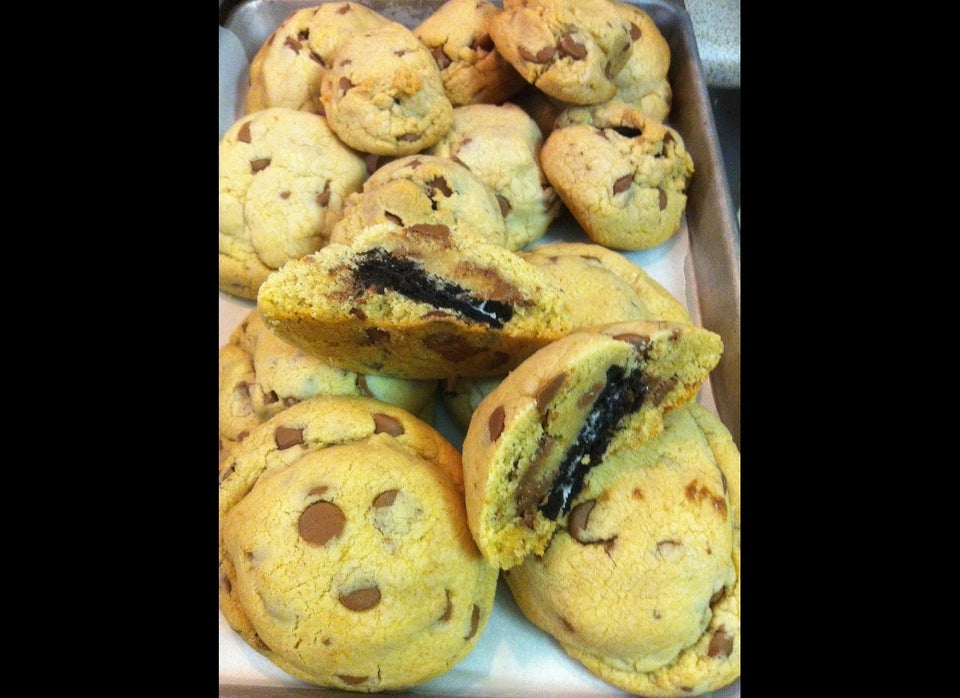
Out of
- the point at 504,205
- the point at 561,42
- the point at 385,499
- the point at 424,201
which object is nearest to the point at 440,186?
the point at 424,201

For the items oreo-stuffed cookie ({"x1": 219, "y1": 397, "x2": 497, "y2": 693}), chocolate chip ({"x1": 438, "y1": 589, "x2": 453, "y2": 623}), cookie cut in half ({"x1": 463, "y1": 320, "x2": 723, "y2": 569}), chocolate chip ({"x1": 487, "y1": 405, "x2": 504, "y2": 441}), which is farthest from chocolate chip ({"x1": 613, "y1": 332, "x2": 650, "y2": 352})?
chocolate chip ({"x1": 438, "y1": 589, "x2": 453, "y2": 623})

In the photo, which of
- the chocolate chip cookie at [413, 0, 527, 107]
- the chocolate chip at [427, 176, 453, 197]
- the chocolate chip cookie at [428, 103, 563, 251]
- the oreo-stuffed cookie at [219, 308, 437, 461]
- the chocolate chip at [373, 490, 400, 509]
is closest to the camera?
the chocolate chip at [373, 490, 400, 509]

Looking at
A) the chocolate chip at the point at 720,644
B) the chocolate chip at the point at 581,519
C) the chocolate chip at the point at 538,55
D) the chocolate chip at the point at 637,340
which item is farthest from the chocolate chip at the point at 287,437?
the chocolate chip at the point at 538,55

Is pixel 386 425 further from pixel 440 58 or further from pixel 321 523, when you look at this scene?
pixel 440 58

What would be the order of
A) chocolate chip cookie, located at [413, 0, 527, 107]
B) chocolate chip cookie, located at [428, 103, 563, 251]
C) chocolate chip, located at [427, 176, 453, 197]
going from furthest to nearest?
chocolate chip cookie, located at [413, 0, 527, 107], chocolate chip cookie, located at [428, 103, 563, 251], chocolate chip, located at [427, 176, 453, 197]

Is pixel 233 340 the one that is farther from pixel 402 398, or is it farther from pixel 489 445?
pixel 489 445

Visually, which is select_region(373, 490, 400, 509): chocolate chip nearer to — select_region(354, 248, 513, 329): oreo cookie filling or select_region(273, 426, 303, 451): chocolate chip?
select_region(273, 426, 303, 451): chocolate chip

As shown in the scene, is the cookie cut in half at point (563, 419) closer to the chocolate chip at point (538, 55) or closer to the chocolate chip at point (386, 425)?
the chocolate chip at point (386, 425)
